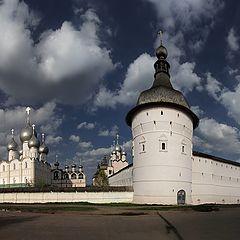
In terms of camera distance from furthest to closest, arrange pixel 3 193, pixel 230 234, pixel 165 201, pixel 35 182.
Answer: pixel 35 182 < pixel 3 193 < pixel 165 201 < pixel 230 234

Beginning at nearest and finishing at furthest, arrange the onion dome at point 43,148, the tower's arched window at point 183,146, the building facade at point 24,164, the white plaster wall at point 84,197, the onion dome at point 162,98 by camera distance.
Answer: the onion dome at point 162,98 → the tower's arched window at point 183,146 → the white plaster wall at point 84,197 → the building facade at point 24,164 → the onion dome at point 43,148

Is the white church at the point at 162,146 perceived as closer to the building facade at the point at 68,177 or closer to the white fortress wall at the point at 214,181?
the white fortress wall at the point at 214,181

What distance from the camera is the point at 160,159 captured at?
3231cm

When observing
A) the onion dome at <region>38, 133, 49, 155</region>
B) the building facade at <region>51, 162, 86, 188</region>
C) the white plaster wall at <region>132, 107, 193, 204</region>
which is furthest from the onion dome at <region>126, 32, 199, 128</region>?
the building facade at <region>51, 162, 86, 188</region>

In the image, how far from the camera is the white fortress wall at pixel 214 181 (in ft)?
126

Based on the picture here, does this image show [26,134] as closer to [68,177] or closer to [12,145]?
[12,145]

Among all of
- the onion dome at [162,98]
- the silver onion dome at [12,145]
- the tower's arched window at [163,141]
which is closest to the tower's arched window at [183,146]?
the tower's arched window at [163,141]

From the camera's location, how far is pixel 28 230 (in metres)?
11.9

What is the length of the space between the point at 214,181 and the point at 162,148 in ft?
42.3

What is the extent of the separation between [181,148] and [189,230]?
22.3 m

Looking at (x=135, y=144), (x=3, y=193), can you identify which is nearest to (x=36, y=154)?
(x=3, y=193)

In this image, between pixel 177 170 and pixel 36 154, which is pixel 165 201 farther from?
pixel 36 154

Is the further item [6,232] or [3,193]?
[3,193]

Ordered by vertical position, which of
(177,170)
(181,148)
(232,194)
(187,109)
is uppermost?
(187,109)
